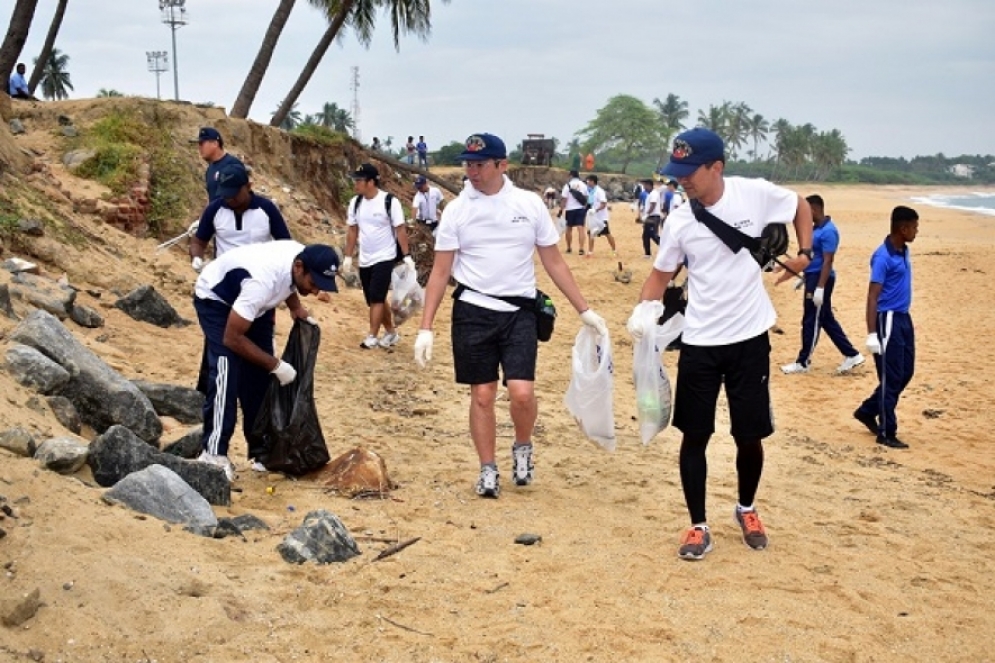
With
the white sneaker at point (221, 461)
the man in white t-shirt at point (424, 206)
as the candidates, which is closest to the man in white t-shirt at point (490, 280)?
the white sneaker at point (221, 461)

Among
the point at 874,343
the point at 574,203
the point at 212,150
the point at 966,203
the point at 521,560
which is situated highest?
the point at 966,203

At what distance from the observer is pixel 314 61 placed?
21859 mm

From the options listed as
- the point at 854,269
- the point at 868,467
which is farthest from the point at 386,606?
the point at 854,269

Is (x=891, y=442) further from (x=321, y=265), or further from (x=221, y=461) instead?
(x=221, y=461)

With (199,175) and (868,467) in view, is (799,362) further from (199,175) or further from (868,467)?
(199,175)

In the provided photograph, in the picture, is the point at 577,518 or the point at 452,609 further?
the point at 577,518

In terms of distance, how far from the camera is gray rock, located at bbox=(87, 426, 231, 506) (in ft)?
15.2

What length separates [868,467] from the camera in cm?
704

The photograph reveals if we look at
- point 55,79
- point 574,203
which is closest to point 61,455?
point 574,203

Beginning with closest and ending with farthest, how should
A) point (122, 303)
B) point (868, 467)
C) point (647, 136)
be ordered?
1. point (868, 467)
2. point (122, 303)
3. point (647, 136)

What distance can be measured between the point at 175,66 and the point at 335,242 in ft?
121

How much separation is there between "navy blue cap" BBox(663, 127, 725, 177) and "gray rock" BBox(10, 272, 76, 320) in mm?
4852

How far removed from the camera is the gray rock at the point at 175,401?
248 inches

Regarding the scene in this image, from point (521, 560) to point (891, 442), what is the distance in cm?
443
